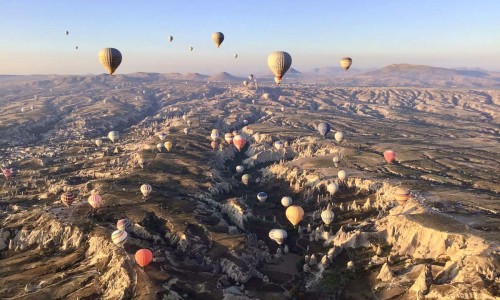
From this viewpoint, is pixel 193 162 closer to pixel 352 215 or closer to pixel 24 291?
pixel 352 215

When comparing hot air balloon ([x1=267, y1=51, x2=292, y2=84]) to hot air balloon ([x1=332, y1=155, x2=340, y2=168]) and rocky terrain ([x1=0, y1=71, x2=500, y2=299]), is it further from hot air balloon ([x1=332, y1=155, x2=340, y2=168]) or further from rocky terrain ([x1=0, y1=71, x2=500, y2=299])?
hot air balloon ([x1=332, y1=155, x2=340, y2=168])

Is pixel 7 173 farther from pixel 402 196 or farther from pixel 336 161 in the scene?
pixel 402 196

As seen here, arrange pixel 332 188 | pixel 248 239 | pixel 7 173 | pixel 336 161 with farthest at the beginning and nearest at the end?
pixel 336 161
pixel 7 173
pixel 332 188
pixel 248 239

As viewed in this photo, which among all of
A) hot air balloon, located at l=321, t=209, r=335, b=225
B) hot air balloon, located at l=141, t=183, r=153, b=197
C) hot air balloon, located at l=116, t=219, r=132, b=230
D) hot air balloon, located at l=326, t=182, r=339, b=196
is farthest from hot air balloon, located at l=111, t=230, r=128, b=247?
hot air balloon, located at l=326, t=182, r=339, b=196

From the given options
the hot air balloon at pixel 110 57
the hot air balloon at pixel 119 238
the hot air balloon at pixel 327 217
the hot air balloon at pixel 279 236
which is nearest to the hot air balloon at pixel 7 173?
the hot air balloon at pixel 110 57

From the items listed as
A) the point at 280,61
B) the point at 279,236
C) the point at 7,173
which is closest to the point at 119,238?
the point at 279,236

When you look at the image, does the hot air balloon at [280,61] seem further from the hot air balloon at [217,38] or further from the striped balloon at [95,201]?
the striped balloon at [95,201]
